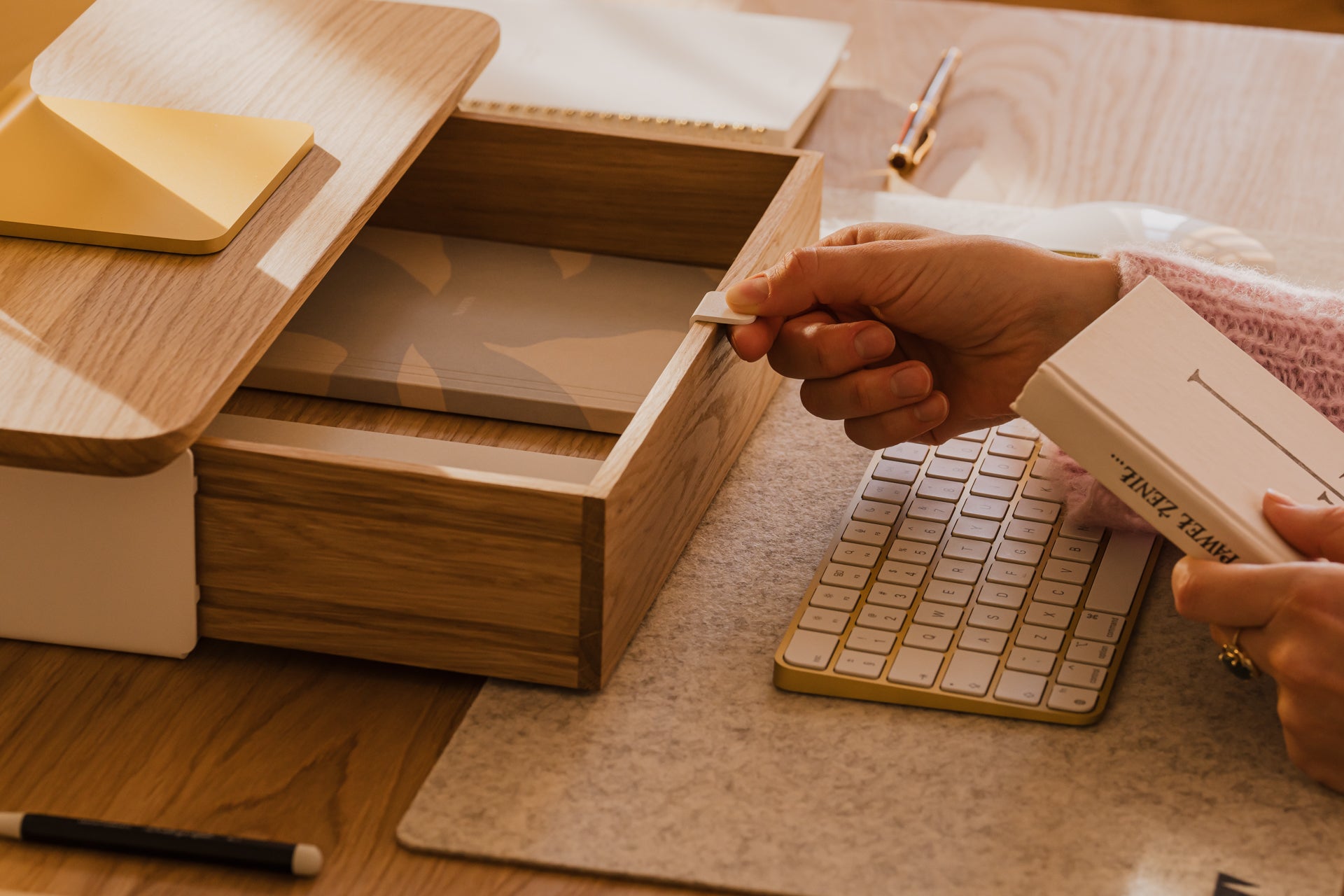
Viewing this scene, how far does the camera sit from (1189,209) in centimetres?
102

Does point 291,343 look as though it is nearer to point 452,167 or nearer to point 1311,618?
point 452,167

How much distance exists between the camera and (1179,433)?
0.54 metres

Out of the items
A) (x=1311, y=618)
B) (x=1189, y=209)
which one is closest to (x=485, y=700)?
(x=1311, y=618)

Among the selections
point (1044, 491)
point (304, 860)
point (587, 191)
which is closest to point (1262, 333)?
point (1044, 491)

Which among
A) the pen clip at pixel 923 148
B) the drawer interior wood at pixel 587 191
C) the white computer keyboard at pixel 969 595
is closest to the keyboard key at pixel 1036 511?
the white computer keyboard at pixel 969 595

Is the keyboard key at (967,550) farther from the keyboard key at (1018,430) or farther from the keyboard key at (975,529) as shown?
the keyboard key at (1018,430)

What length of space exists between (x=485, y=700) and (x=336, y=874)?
0.33ft

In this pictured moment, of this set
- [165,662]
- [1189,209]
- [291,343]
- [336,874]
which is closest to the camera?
[336,874]

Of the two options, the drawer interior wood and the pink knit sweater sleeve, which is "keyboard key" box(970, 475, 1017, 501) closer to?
the pink knit sweater sleeve

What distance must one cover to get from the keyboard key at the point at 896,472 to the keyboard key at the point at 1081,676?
16 centimetres

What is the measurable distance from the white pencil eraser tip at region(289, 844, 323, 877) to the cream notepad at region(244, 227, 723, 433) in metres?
0.29

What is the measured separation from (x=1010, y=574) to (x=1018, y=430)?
5.5 inches

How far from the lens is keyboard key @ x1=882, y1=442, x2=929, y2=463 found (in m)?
0.74

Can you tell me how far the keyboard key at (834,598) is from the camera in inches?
24.2
